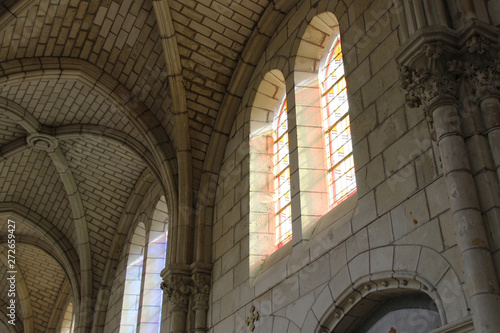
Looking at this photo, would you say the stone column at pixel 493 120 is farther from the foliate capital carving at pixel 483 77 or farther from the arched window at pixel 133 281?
the arched window at pixel 133 281

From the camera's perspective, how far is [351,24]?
709cm

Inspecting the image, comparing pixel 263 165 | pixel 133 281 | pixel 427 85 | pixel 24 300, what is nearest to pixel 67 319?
pixel 24 300

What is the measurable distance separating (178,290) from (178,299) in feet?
0.42

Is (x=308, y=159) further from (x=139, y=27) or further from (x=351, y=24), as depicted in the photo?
(x=139, y=27)

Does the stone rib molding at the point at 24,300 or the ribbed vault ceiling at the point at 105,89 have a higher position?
the ribbed vault ceiling at the point at 105,89

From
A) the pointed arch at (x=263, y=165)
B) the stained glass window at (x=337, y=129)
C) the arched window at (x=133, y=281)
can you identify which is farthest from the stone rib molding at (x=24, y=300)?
the stained glass window at (x=337, y=129)

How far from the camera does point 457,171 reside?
4.52 m

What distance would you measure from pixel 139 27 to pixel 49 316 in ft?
34.3

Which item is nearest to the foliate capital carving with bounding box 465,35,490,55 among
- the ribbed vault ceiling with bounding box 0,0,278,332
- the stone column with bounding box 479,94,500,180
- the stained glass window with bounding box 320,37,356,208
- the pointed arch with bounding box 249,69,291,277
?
the stone column with bounding box 479,94,500,180

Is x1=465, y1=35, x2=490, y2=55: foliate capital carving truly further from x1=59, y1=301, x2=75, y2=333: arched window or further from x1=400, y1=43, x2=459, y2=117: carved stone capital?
x1=59, y1=301, x2=75, y2=333: arched window

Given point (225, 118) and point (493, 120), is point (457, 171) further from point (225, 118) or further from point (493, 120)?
point (225, 118)

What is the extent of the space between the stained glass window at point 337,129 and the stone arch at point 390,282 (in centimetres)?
125

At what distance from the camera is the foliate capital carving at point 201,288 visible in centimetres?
888

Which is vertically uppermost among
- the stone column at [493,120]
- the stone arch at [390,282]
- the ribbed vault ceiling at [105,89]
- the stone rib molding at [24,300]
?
the ribbed vault ceiling at [105,89]
